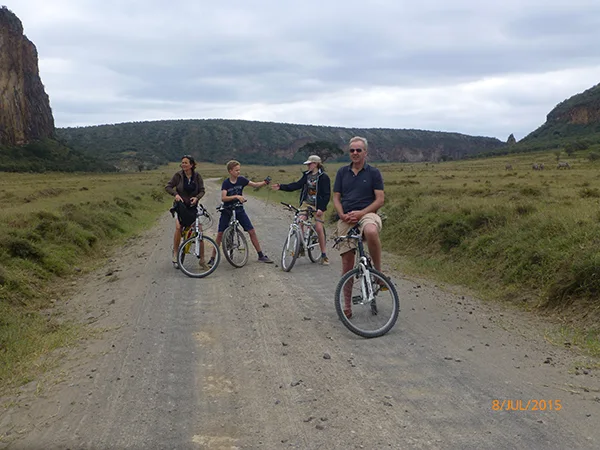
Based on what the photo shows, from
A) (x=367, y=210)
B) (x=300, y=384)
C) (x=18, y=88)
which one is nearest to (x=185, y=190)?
(x=367, y=210)

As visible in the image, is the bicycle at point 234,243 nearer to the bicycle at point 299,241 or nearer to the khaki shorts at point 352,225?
the bicycle at point 299,241

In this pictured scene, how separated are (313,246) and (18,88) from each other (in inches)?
3944

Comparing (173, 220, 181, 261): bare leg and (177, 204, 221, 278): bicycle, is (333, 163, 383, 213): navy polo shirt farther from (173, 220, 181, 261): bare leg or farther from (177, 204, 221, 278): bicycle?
(173, 220, 181, 261): bare leg

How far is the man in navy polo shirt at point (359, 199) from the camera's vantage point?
6.40m

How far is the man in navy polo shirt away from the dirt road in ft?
3.29

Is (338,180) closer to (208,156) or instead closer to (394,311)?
(394,311)

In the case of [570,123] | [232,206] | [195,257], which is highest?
[570,123]

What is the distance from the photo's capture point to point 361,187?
6605 millimetres

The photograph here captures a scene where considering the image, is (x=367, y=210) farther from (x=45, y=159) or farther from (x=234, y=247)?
(x=45, y=159)

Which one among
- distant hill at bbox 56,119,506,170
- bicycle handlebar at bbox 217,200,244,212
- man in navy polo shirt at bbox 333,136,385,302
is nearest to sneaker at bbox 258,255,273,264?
bicycle handlebar at bbox 217,200,244,212

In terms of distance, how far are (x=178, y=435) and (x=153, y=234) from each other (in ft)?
45.6

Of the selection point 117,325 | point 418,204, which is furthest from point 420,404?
point 418,204

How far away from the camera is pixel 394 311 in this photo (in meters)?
6.30

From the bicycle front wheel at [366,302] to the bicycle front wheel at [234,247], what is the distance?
14.4ft
